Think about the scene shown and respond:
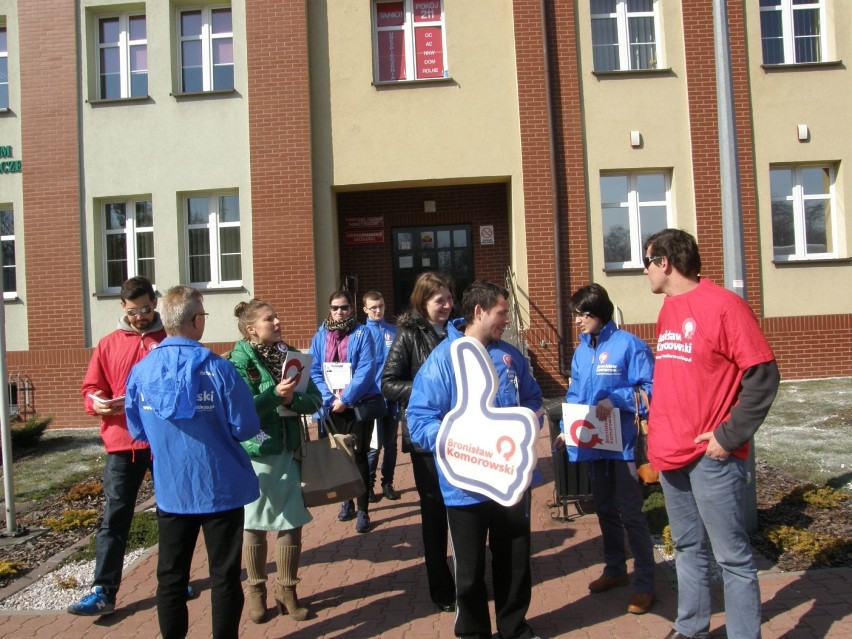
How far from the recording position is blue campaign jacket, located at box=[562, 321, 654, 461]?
4117 mm

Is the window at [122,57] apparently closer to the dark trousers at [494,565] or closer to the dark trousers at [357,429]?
the dark trousers at [357,429]

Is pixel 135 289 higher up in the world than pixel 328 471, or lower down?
higher up

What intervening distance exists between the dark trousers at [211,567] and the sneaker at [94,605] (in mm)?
1102

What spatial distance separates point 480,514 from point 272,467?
1.37m

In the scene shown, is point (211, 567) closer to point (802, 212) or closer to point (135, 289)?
point (135, 289)

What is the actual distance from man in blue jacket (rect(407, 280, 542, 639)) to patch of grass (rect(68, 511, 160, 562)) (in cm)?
298

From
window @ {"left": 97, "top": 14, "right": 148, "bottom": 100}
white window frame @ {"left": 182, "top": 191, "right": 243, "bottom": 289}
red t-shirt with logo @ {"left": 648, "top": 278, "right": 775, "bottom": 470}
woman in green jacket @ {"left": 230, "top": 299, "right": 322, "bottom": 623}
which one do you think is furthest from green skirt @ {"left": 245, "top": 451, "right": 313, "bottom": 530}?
window @ {"left": 97, "top": 14, "right": 148, "bottom": 100}

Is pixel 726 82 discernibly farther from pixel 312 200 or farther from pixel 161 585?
pixel 312 200

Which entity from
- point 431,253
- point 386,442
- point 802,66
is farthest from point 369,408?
point 802,66

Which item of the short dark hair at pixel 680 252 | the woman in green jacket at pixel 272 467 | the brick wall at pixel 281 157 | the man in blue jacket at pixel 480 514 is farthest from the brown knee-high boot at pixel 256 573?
the brick wall at pixel 281 157

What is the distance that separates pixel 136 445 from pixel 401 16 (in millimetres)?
9918

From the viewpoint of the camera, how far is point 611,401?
413 centimetres

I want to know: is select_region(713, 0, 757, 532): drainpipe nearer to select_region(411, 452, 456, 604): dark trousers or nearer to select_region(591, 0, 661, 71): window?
select_region(411, 452, 456, 604): dark trousers

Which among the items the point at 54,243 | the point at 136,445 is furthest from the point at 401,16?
the point at 136,445
